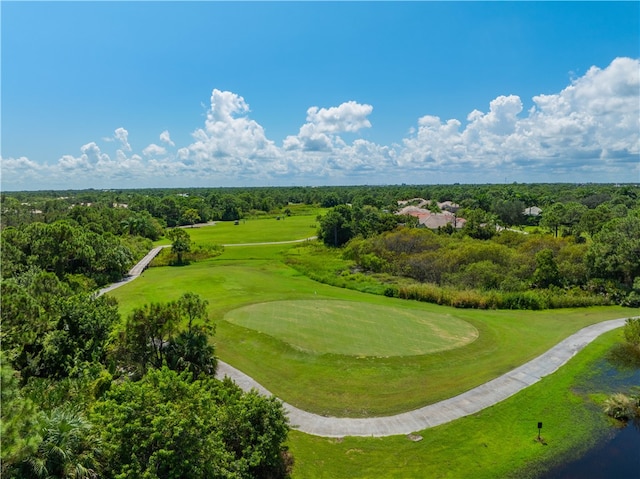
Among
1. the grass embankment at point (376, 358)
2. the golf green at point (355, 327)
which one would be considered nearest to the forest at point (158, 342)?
the grass embankment at point (376, 358)

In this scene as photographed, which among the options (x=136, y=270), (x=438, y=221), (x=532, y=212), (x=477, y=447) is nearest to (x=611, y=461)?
(x=477, y=447)

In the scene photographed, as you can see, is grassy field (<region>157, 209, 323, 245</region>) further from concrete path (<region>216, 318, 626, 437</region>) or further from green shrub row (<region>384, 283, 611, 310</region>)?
concrete path (<region>216, 318, 626, 437</region>)

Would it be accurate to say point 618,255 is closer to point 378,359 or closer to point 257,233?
point 378,359

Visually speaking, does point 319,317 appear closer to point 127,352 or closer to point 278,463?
point 127,352

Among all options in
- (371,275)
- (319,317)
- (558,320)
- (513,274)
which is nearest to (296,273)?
(371,275)

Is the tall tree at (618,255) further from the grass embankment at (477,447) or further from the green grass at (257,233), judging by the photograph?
the green grass at (257,233)

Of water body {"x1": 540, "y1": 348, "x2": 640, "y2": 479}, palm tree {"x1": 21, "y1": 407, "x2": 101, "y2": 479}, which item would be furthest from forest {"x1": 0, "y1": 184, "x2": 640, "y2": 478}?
water body {"x1": 540, "y1": 348, "x2": 640, "y2": 479}
